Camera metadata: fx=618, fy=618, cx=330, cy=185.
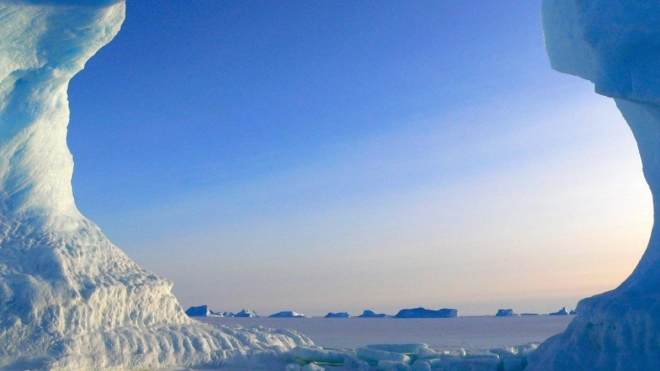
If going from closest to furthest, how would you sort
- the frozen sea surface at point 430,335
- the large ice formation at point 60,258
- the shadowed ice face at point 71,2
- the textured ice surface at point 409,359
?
1. the textured ice surface at point 409,359
2. the large ice formation at point 60,258
3. the shadowed ice face at point 71,2
4. the frozen sea surface at point 430,335

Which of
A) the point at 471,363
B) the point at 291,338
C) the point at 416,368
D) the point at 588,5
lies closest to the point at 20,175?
the point at 291,338

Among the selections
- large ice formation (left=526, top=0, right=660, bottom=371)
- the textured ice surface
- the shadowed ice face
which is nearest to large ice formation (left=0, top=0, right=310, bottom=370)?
the shadowed ice face

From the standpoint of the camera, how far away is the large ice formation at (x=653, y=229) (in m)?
8.19

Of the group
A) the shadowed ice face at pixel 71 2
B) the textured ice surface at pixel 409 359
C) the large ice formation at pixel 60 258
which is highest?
the shadowed ice face at pixel 71 2

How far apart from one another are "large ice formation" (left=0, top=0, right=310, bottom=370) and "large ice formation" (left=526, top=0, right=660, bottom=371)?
7.12m

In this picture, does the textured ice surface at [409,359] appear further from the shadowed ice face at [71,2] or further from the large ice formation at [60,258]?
the shadowed ice face at [71,2]

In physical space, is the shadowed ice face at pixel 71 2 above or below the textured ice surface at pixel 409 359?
above

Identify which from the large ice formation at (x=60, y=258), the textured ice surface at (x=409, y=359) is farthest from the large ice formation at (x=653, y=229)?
the large ice formation at (x=60, y=258)

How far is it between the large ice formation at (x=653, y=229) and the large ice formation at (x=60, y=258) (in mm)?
7117

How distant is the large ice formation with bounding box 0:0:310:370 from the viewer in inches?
453

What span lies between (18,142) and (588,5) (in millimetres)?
11804

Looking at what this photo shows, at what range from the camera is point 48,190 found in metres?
14.0

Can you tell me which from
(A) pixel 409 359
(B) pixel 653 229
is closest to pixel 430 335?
(A) pixel 409 359

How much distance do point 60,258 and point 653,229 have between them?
11.0 meters
